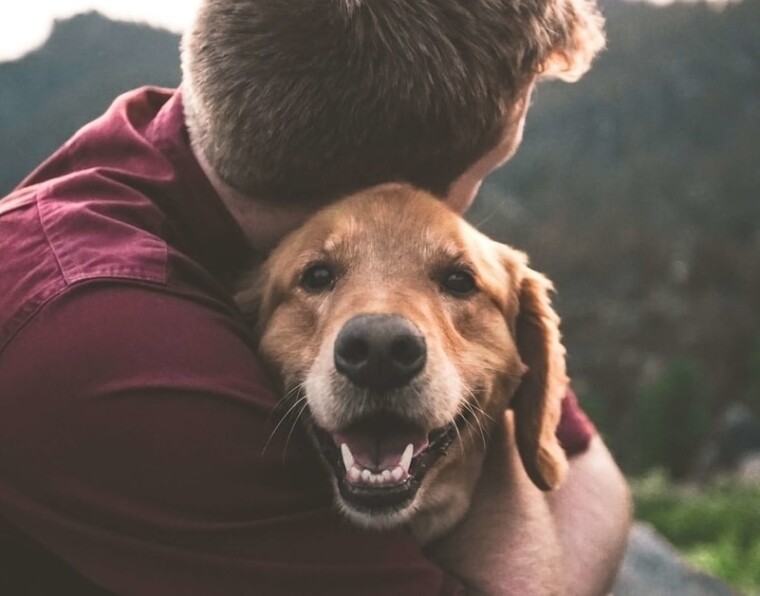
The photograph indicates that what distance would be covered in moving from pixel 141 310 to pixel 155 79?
10.9ft

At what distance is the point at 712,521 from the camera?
345 inches

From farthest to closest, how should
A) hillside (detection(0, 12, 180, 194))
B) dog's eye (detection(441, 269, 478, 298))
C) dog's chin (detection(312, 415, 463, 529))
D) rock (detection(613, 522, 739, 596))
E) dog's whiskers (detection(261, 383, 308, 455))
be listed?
1. hillside (detection(0, 12, 180, 194))
2. rock (detection(613, 522, 739, 596))
3. dog's eye (detection(441, 269, 478, 298))
4. dog's chin (detection(312, 415, 463, 529))
5. dog's whiskers (detection(261, 383, 308, 455))

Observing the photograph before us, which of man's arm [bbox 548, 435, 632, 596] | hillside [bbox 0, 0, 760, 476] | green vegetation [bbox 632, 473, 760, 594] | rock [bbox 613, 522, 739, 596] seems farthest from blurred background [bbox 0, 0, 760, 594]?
man's arm [bbox 548, 435, 632, 596]

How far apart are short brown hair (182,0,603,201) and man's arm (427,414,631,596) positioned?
0.89m

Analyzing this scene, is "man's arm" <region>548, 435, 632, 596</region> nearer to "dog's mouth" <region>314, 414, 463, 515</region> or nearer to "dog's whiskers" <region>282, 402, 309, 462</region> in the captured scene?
"dog's mouth" <region>314, 414, 463, 515</region>

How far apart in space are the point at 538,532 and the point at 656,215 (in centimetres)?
1317

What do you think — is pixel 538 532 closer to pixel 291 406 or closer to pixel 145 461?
pixel 291 406

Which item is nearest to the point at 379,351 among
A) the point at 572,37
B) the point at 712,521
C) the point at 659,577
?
the point at 572,37

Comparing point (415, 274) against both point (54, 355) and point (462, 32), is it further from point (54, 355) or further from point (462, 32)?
point (54, 355)

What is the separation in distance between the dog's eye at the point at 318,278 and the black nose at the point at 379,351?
1.15 feet

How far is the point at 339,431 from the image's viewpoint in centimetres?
207

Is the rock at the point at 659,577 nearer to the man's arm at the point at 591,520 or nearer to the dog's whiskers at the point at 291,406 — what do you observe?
the man's arm at the point at 591,520

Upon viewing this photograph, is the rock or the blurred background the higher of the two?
the rock

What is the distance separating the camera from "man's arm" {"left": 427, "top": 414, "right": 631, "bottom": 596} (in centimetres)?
228
